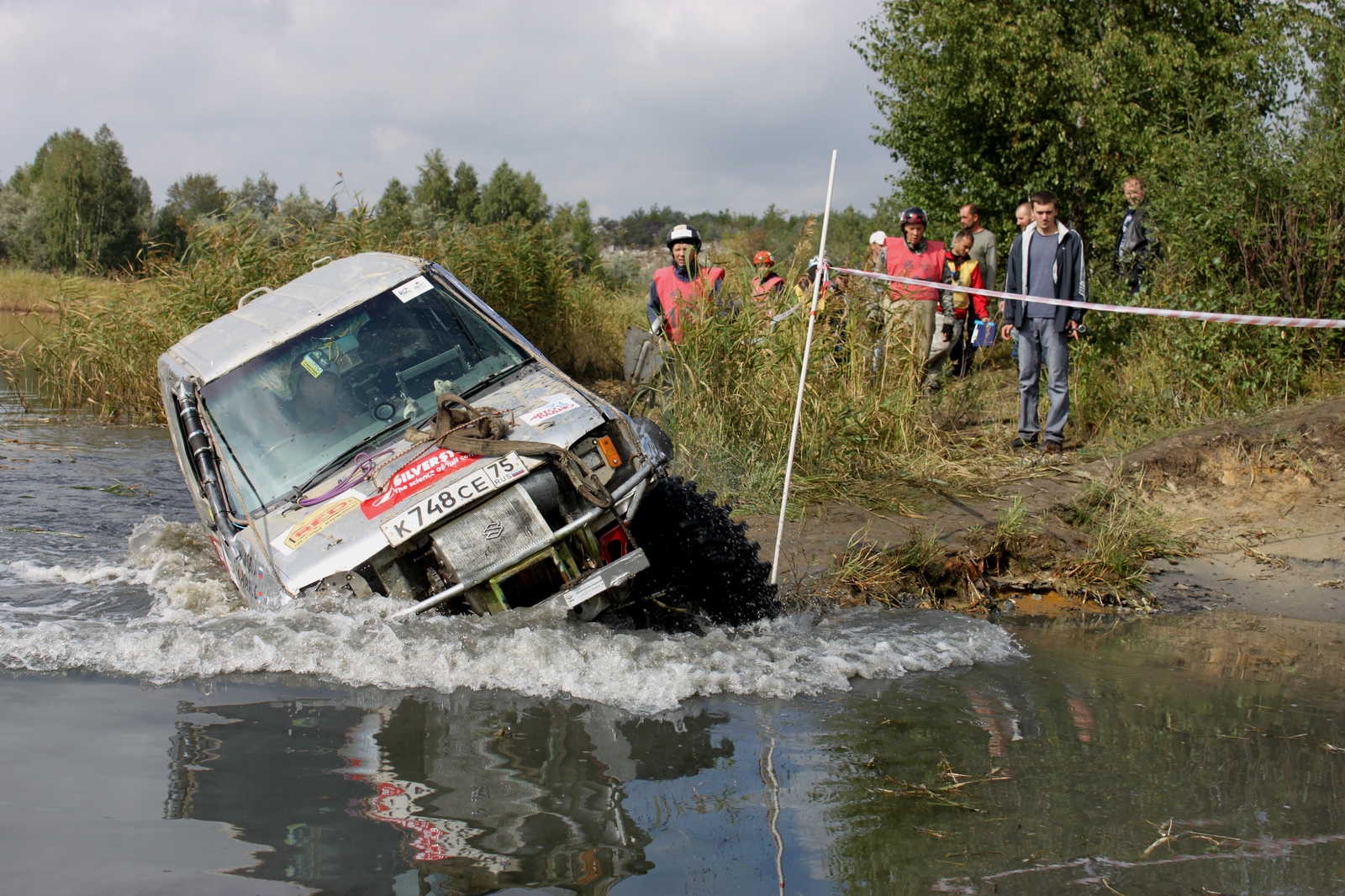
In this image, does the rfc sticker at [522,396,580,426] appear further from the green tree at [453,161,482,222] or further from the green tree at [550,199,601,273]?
the green tree at [453,161,482,222]

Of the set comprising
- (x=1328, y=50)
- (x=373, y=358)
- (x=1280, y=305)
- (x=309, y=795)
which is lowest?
(x=309, y=795)

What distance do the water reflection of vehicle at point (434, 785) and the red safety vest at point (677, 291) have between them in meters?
4.36

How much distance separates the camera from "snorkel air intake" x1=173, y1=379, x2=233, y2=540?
4793 mm

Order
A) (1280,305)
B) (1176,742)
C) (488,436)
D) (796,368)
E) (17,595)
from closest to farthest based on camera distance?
(1176,742) → (488,436) → (17,595) → (796,368) → (1280,305)

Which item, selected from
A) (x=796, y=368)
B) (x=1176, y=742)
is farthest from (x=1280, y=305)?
(x=1176, y=742)

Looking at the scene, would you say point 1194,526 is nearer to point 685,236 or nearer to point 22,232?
point 685,236

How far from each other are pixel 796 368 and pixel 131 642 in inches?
176

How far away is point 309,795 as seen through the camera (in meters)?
3.17

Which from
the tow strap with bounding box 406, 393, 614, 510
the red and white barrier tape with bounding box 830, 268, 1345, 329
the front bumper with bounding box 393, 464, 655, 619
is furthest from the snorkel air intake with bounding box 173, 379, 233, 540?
→ the red and white barrier tape with bounding box 830, 268, 1345, 329

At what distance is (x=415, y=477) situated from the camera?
428 centimetres

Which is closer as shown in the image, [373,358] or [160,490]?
[373,358]

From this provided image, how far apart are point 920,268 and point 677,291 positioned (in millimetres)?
2683

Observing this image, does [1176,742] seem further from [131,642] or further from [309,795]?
[131,642]

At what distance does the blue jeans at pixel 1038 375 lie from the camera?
307 inches
